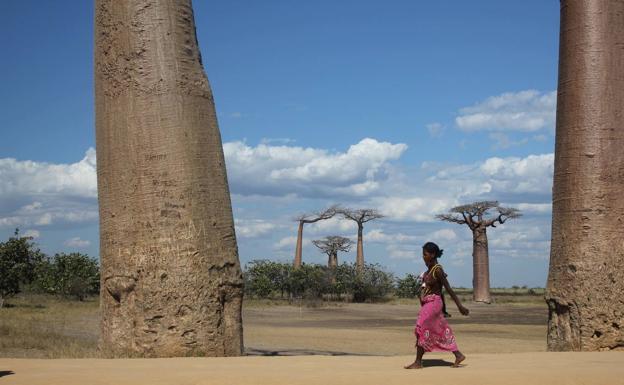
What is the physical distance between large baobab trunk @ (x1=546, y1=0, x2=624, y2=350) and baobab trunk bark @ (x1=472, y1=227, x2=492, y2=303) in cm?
2619

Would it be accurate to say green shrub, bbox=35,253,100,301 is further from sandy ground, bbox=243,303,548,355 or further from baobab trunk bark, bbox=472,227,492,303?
baobab trunk bark, bbox=472,227,492,303

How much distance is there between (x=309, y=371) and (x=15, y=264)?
19.8 m

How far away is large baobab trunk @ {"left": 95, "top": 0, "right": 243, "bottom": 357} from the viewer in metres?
6.54

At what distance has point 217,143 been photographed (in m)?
7.09

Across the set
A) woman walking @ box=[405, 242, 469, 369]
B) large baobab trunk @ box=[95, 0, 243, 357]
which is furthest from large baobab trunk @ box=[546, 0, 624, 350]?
large baobab trunk @ box=[95, 0, 243, 357]

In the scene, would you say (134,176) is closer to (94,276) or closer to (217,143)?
(217,143)

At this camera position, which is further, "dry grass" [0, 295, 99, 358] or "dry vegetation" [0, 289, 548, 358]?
"dry vegetation" [0, 289, 548, 358]

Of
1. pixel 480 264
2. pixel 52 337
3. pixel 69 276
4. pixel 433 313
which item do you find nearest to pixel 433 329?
pixel 433 313

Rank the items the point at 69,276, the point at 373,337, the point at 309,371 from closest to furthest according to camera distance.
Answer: the point at 309,371 → the point at 373,337 → the point at 69,276

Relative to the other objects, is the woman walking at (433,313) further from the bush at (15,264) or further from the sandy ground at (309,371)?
the bush at (15,264)

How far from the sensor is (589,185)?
7590 mm

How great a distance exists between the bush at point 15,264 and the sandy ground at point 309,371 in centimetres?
1803

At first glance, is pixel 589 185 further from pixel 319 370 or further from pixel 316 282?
pixel 316 282

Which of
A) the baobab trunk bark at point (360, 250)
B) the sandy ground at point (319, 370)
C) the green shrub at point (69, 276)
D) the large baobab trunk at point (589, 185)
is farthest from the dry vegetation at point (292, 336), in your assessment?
the baobab trunk bark at point (360, 250)
